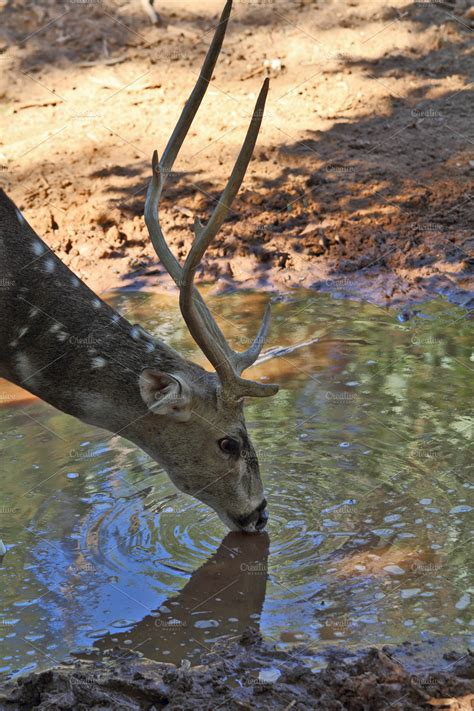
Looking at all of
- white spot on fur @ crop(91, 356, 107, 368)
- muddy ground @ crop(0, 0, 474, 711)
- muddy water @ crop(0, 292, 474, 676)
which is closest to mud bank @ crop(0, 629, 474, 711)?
muddy water @ crop(0, 292, 474, 676)

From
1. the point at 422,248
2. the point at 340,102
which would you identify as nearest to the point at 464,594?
the point at 422,248

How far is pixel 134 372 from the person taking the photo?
5.38 m

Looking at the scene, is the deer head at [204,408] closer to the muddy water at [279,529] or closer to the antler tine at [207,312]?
the antler tine at [207,312]

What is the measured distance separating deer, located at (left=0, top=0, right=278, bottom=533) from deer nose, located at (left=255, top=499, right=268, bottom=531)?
0.15 feet

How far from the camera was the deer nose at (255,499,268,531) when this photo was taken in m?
5.68

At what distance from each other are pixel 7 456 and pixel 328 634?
2694 mm

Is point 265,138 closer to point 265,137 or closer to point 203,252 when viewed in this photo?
point 265,137

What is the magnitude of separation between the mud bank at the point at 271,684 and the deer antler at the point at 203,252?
132 cm

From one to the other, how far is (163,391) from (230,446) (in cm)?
50

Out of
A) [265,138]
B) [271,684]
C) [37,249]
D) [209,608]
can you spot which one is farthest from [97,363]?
[265,138]

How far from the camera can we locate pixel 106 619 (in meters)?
5.05

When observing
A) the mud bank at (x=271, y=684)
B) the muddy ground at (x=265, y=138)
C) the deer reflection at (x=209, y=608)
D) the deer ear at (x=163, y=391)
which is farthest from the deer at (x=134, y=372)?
the muddy ground at (x=265, y=138)

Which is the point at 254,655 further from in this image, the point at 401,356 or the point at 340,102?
the point at 340,102

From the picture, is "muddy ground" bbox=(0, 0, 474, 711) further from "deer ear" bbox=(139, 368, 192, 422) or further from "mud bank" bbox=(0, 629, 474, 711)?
"mud bank" bbox=(0, 629, 474, 711)
